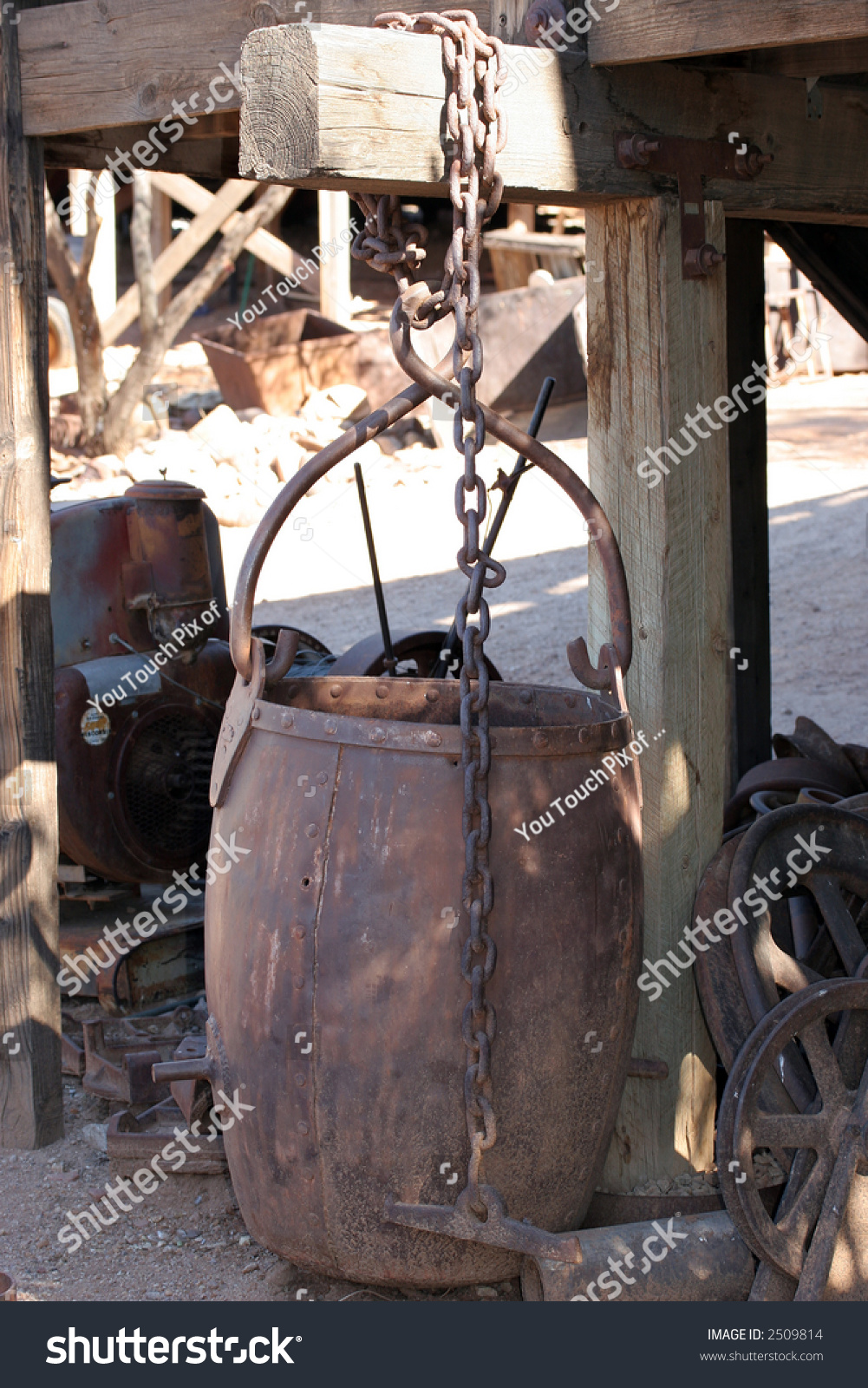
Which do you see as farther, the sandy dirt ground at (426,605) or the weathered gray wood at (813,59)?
the sandy dirt ground at (426,605)

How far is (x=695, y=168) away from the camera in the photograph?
272cm

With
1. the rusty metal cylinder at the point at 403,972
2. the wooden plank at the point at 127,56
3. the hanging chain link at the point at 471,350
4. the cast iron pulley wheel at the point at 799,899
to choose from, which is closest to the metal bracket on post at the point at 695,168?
the hanging chain link at the point at 471,350

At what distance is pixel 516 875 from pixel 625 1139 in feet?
3.27

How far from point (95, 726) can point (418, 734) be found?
6.91ft

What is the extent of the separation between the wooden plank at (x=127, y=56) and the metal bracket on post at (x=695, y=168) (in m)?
0.84

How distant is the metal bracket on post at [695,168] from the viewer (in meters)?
2.64

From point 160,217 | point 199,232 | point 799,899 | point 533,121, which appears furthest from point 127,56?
point 160,217

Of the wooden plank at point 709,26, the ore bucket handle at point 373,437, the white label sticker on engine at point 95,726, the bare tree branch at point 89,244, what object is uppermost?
the bare tree branch at point 89,244

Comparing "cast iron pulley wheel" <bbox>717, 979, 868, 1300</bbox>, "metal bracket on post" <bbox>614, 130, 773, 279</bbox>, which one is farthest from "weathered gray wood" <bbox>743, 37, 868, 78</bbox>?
"cast iron pulley wheel" <bbox>717, 979, 868, 1300</bbox>

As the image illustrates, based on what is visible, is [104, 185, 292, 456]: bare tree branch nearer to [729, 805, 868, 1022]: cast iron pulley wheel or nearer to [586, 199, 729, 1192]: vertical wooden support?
[586, 199, 729, 1192]: vertical wooden support

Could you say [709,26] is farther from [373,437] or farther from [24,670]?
[24,670]

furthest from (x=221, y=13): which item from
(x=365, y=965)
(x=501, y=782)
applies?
(x=365, y=965)

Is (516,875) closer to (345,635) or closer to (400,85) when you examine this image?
(400,85)

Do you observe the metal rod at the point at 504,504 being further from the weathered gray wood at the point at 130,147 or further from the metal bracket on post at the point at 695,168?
the weathered gray wood at the point at 130,147
